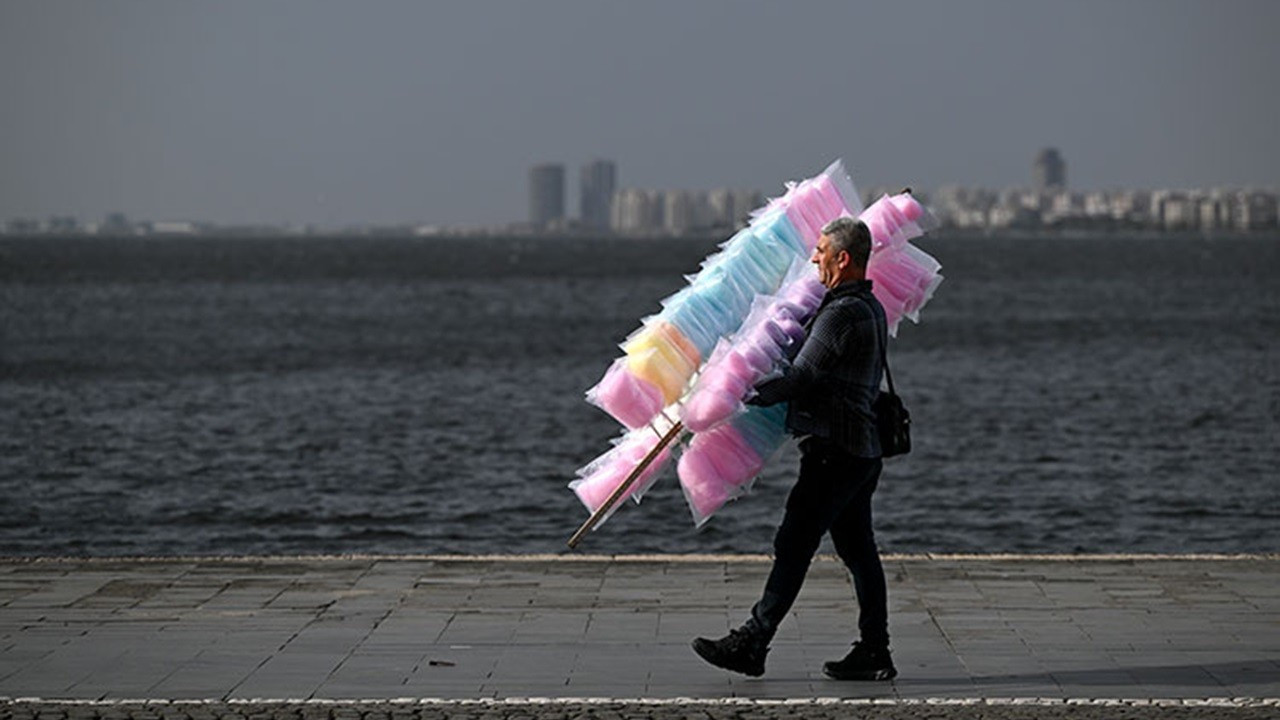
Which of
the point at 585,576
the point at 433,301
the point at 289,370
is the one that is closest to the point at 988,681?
the point at 585,576

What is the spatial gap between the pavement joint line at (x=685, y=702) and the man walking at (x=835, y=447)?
36 cm

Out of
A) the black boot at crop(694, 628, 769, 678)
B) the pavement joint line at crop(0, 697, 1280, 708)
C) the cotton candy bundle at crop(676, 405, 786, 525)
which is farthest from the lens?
the cotton candy bundle at crop(676, 405, 786, 525)

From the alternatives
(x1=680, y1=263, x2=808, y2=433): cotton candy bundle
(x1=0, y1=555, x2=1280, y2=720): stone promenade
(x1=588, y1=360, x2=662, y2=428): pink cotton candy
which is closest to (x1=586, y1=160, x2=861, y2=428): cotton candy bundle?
(x1=588, y1=360, x2=662, y2=428): pink cotton candy

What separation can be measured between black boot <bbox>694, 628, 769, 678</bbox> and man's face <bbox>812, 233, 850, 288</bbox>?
1.44 meters

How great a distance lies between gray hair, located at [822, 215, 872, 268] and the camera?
8.78m

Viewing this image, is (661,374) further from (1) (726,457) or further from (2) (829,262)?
(2) (829,262)

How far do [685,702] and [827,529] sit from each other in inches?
41.4

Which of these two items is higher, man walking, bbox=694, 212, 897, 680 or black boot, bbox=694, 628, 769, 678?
man walking, bbox=694, 212, 897, 680

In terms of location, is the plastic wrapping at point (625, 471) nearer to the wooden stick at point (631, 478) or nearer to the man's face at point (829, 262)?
the wooden stick at point (631, 478)

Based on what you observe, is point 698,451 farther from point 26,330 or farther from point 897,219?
point 26,330

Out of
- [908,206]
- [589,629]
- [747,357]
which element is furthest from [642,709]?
[908,206]

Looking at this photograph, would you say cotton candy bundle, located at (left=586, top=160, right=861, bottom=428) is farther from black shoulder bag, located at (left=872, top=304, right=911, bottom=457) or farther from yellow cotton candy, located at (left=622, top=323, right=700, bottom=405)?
black shoulder bag, located at (left=872, top=304, right=911, bottom=457)

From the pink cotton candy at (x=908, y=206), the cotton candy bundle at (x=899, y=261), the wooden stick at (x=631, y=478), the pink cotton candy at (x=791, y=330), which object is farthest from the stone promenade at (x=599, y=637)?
the pink cotton candy at (x=908, y=206)

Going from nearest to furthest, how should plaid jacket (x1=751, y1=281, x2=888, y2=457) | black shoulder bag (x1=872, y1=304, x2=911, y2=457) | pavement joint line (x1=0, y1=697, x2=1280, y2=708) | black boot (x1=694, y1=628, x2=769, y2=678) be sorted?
1. pavement joint line (x1=0, y1=697, x2=1280, y2=708)
2. plaid jacket (x1=751, y1=281, x2=888, y2=457)
3. black boot (x1=694, y1=628, x2=769, y2=678)
4. black shoulder bag (x1=872, y1=304, x2=911, y2=457)
